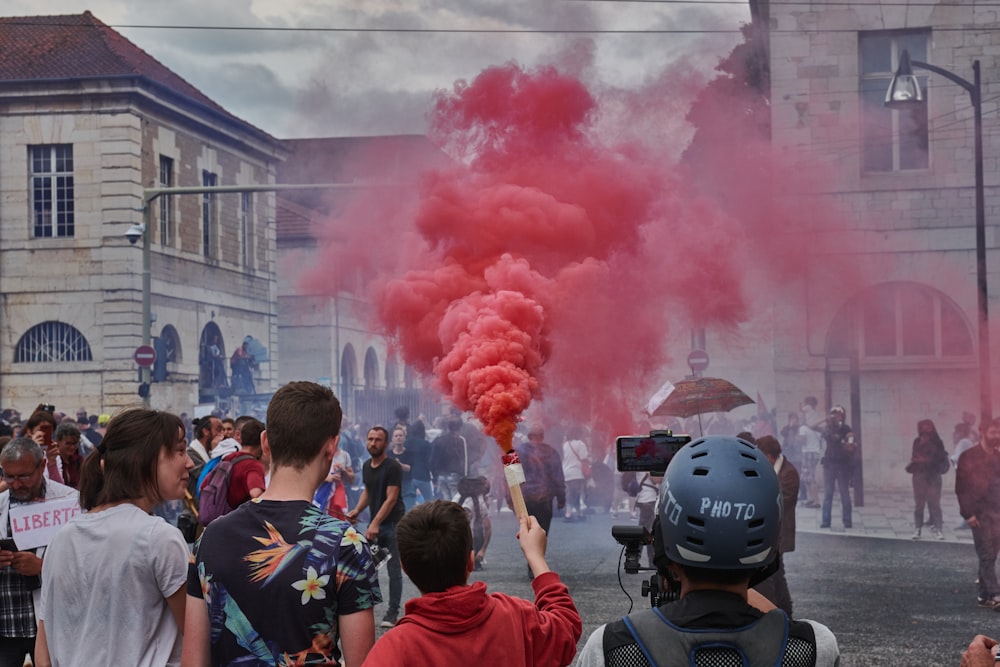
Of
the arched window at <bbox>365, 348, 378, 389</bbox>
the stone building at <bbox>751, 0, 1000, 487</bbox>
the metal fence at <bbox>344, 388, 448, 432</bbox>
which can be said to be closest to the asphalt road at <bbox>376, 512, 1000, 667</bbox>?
the stone building at <bbox>751, 0, 1000, 487</bbox>

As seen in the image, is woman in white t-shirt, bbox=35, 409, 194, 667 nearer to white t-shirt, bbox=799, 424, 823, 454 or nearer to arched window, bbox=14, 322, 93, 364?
white t-shirt, bbox=799, 424, 823, 454

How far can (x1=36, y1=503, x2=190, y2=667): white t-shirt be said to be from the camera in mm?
3535

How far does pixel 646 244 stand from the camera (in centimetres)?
1753

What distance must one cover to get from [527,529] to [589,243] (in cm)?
1220

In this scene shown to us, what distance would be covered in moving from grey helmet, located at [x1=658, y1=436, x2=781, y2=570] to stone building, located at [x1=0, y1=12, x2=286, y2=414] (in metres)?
28.1

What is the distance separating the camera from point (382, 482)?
34.5 feet

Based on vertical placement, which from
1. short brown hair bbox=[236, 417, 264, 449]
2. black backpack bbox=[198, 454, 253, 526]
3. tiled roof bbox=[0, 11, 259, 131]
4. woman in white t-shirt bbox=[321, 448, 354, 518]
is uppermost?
tiled roof bbox=[0, 11, 259, 131]

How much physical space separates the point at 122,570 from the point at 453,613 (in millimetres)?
1077

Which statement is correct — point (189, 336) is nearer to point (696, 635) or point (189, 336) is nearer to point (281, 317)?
point (281, 317)

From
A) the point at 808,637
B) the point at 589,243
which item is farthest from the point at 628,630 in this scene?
the point at 589,243

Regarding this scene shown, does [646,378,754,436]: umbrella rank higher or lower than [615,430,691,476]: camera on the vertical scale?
lower

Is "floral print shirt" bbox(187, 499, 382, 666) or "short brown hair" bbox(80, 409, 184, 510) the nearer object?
"floral print shirt" bbox(187, 499, 382, 666)

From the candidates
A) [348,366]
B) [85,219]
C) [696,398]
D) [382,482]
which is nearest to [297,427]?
[382,482]

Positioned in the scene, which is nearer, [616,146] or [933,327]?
[616,146]
